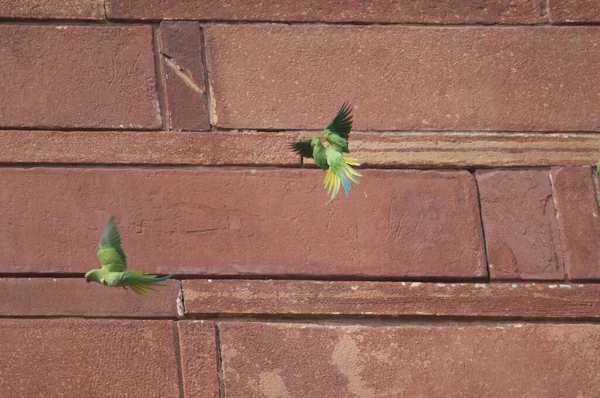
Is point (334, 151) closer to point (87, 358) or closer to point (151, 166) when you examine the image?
point (151, 166)

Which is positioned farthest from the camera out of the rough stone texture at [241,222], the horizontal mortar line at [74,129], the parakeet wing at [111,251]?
the horizontal mortar line at [74,129]

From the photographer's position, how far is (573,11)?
5.92 metres

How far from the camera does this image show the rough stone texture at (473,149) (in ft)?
18.7

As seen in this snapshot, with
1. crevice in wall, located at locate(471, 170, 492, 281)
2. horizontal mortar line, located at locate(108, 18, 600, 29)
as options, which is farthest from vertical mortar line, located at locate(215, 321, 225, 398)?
horizontal mortar line, located at locate(108, 18, 600, 29)

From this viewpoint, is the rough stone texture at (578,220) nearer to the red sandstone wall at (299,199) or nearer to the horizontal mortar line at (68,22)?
the red sandstone wall at (299,199)

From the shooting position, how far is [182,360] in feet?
18.0

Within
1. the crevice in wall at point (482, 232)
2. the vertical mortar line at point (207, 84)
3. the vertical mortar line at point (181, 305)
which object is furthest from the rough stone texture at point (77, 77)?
the crevice in wall at point (482, 232)

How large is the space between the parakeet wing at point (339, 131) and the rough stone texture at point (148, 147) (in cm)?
46

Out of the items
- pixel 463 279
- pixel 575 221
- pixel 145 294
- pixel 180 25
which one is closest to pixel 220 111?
pixel 180 25

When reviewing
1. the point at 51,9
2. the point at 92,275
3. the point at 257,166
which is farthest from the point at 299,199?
the point at 51,9

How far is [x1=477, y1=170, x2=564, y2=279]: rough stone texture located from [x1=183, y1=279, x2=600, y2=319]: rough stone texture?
8 centimetres

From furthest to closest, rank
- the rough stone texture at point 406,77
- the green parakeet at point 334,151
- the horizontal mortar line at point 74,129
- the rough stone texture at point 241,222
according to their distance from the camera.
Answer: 1. the rough stone texture at point 406,77
2. the horizontal mortar line at point 74,129
3. the rough stone texture at point 241,222
4. the green parakeet at point 334,151

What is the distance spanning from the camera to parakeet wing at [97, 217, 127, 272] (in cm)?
518

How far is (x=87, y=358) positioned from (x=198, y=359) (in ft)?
1.56
